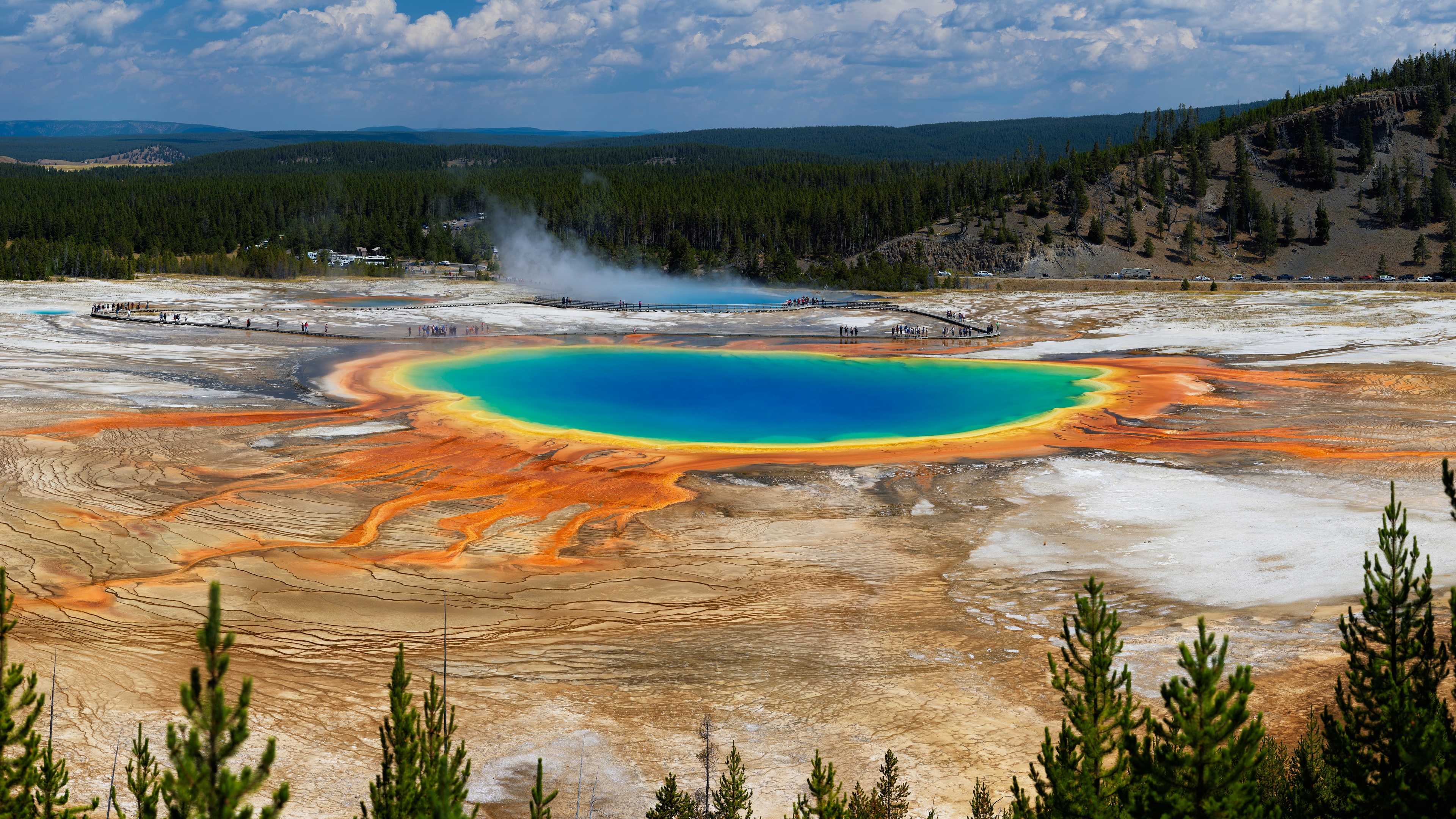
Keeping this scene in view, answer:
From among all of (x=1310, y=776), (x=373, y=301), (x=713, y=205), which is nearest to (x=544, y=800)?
(x=1310, y=776)

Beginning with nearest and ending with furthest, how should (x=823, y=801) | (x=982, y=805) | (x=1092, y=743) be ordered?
1. (x=1092, y=743)
2. (x=823, y=801)
3. (x=982, y=805)

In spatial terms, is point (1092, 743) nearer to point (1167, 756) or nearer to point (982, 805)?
point (1167, 756)

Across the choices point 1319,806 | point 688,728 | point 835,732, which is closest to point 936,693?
point 835,732

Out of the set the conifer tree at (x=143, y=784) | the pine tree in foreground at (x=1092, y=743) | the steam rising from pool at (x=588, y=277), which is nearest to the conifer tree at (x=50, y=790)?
the conifer tree at (x=143, y=784)

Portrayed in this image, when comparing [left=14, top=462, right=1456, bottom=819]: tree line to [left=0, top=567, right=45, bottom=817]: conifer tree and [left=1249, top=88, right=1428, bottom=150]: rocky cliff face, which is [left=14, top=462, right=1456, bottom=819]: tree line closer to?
[left=0, top=567, right=45, bottom=817]: conifer tree

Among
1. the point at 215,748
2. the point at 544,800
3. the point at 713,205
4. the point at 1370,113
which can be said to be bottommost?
the point at 544,800

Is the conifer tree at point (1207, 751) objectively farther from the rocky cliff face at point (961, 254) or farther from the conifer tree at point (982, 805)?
the rocky cliff face at point (961, 254)

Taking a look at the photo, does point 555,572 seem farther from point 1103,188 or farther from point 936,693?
point 1103,188
